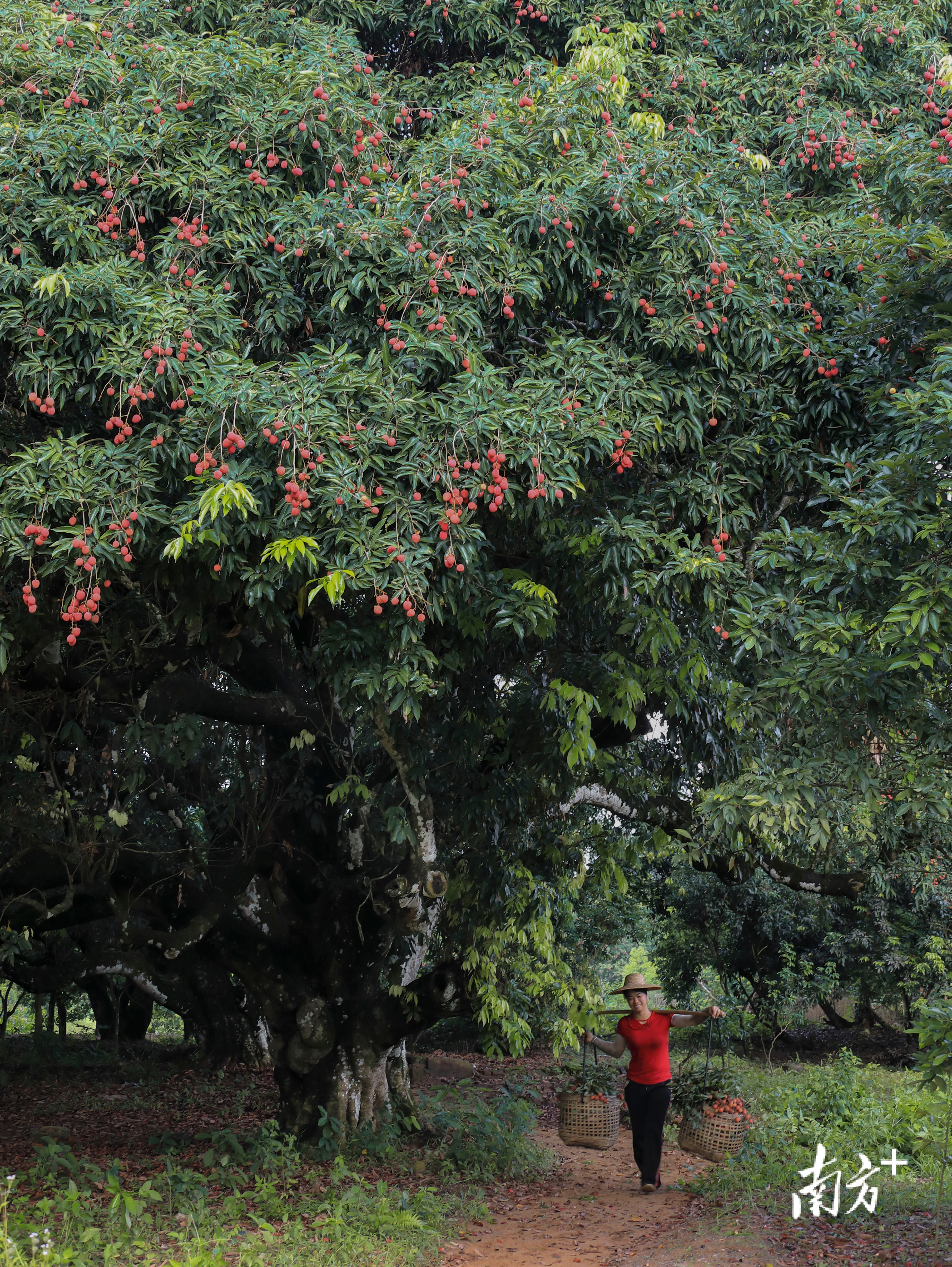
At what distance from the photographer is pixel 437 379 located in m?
5.79

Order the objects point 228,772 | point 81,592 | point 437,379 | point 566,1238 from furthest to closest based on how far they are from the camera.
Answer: point 228,772 < point 566,1238 < point 437,379 < point 81,592

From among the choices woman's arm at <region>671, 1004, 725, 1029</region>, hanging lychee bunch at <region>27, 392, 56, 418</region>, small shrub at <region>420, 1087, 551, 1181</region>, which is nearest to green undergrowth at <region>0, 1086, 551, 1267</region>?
small shrub at <region>420, 1087, 551, 1181</region>

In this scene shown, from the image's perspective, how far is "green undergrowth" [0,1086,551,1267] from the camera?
5.98 meters

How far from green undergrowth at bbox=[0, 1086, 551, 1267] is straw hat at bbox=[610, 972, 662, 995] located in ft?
6.44

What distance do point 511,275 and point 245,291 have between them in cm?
152

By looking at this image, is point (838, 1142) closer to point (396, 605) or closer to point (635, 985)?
point (635, 985)

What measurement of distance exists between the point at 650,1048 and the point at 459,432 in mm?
4249

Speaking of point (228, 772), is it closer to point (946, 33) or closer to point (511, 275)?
point (511, 275)

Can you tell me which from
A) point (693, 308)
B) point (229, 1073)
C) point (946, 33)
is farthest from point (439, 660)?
point (229, 1073)

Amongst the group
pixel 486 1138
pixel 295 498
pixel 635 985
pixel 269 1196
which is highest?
pixel 295 498

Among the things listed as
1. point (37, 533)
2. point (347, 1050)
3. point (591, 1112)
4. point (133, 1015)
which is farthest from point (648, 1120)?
point (133, 1015)

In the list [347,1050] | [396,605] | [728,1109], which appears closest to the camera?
[396,605]

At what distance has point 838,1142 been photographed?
327 inches

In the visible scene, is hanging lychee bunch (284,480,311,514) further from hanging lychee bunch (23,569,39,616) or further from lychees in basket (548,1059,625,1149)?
lychees in basket (548,1059,625,1149)
